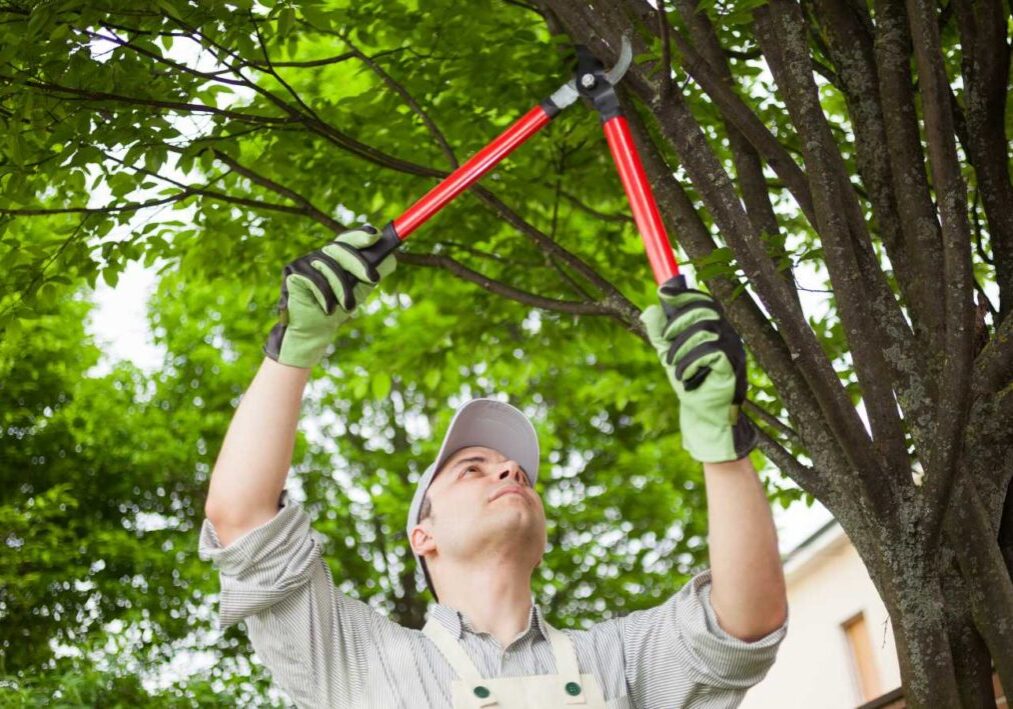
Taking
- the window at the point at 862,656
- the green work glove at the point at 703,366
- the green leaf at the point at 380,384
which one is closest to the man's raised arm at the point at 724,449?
the green work glove at the point at 703,366

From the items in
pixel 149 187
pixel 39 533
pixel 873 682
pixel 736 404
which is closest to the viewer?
pixel 736 404

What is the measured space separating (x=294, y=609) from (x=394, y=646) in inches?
8.2

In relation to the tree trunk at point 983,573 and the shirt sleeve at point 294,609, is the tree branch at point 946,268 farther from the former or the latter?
the shirt sleeve at point 294,609

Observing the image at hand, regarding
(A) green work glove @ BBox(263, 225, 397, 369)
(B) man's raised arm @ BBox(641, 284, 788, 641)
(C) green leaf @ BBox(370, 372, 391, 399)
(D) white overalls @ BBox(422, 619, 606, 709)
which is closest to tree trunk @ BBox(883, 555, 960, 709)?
(B) man's raised arm @ BBox(641, 284, 788, 641)

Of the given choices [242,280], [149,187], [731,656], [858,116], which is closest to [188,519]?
[242,280]

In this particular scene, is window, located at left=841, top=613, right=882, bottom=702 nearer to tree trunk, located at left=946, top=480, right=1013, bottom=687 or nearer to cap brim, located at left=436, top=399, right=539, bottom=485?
tree trunk, located at left=946, top=480, right=1013, bottom=687

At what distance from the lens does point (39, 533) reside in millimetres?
11727

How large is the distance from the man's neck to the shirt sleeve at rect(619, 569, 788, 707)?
21 cm

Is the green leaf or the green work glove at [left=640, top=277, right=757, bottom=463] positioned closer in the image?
the green work glove at [left=640, top=277, right=757, bottom=463]

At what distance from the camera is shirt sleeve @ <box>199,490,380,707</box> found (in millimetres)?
2301

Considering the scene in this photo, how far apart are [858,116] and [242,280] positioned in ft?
10.1

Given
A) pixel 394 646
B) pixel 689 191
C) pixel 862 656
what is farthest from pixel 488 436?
pixel 862 656

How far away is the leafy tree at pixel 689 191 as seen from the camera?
3.21m

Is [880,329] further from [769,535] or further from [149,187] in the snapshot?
[149,187]
